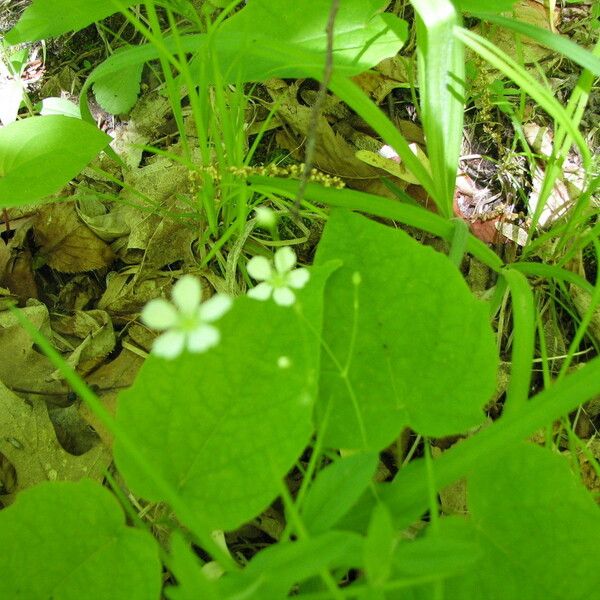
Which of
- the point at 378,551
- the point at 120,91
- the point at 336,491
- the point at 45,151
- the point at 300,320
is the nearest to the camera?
the point at 378,551

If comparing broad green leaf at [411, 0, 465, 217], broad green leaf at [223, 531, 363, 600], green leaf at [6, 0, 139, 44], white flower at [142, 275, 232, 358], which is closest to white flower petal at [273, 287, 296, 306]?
white flower at [142, 275, 232, 358]

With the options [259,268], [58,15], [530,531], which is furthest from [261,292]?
[58,15]

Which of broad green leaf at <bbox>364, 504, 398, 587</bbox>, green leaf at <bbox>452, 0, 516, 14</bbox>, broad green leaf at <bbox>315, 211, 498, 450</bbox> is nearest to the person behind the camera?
broad green leaf at <bbox>364, 504, 398, 587</bbox>

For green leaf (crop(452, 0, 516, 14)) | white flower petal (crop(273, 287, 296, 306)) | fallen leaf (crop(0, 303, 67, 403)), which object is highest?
green leaf (crop(452, 0, 516, 14))

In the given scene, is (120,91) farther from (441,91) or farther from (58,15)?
(441,91)

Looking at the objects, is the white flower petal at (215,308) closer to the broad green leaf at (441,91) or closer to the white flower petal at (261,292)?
the white flower petal at (261,292)

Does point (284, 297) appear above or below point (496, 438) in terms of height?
above

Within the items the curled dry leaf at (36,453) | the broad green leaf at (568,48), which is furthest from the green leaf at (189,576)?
the broad green leaf at (568,48)

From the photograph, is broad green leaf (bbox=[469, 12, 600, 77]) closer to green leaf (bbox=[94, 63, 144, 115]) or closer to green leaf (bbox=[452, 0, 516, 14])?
green leaf (bbox=[452, 0, 516, 14])
